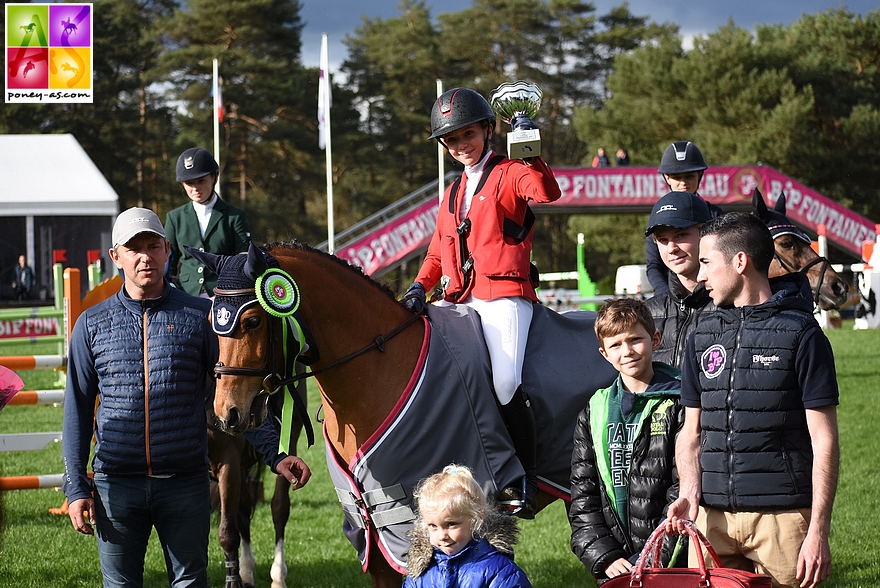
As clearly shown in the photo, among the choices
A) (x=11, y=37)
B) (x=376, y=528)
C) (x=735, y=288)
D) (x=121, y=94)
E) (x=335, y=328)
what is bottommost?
(x=376, y=528)

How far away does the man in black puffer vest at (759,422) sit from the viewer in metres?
2.75

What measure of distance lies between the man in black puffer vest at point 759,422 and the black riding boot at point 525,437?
1.30 metres

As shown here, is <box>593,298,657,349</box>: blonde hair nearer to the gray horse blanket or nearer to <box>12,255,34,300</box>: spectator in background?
the gray horse blanket

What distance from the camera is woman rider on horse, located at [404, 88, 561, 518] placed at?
13.8ft

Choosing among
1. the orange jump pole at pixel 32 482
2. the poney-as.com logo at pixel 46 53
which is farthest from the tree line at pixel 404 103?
the orange jump pole at pixel 32 482

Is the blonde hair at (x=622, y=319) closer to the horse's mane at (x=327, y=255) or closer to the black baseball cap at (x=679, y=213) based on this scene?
the black baseball cap at (x=679, y=213)

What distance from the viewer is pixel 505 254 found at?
4359 mm

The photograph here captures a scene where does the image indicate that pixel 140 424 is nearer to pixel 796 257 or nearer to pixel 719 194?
pixel 796 257

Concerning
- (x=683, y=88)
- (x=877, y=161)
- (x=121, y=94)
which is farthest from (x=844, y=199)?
(x=121, y=94)

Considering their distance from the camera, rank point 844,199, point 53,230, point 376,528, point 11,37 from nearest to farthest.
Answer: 1. point 376,528
2. point 11,37
3. point 53,230
4. point 844,199

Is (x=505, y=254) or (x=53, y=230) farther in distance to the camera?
(x=53, y=230)

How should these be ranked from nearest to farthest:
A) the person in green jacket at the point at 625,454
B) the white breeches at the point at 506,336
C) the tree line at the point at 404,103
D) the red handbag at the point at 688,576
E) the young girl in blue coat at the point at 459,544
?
the red handbag at the point at 688,576
the young girl in blue coat at the point at 459,544
the person in green jacket at the point at 625,454
the white breeches at the point at 506,336
the tree line at the point at 404,103

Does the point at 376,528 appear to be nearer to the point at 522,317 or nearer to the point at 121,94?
the point at 522,317

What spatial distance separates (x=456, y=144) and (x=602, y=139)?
127 ft
